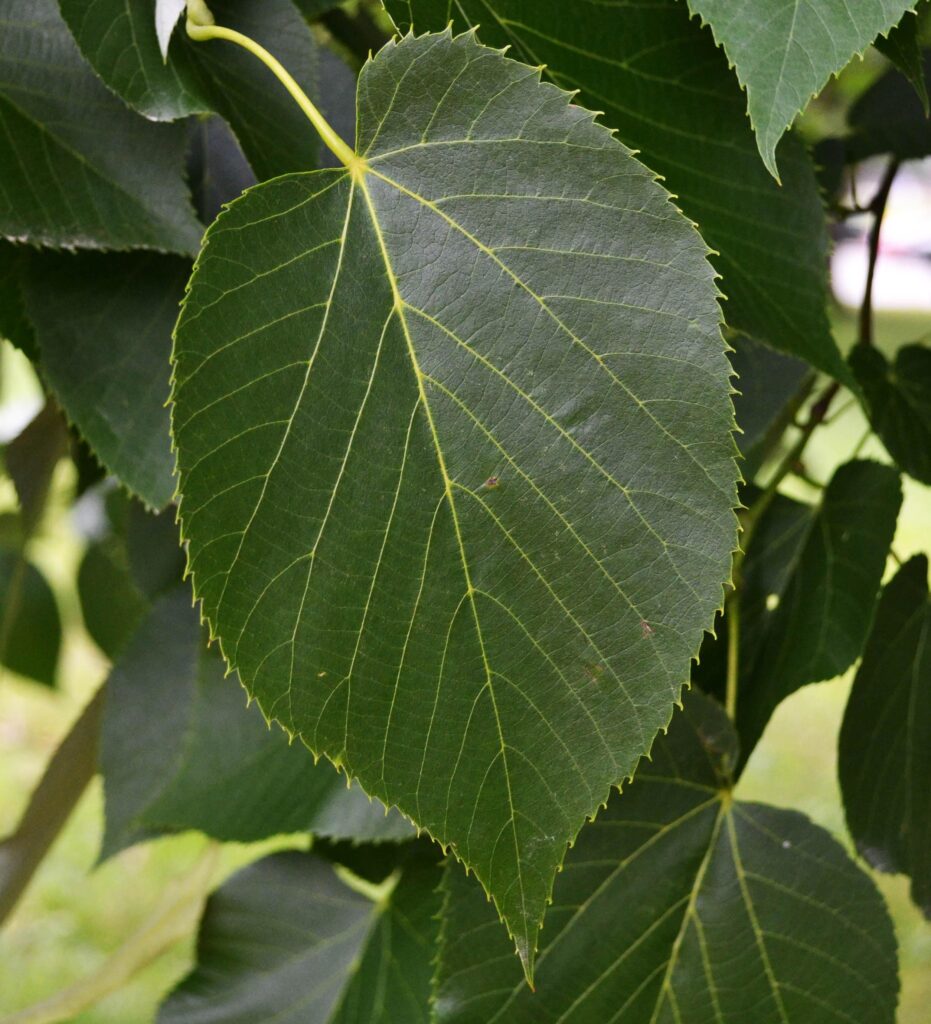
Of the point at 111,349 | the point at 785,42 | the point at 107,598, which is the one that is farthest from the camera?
the point at 107,598

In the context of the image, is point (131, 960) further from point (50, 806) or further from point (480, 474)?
point (480, 474)

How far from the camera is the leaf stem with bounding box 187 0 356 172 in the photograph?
1.15 ft

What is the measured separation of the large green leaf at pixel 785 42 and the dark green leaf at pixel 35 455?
483 mm

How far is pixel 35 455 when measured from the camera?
2.32ft

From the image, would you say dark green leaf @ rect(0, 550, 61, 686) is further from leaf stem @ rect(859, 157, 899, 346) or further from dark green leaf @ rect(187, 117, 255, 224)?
leaf stem @ rect(859, 157, 899, 346)

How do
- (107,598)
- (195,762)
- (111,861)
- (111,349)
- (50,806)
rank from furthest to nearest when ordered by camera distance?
1. (111,861)
2. (107,598)
3. (50,806)
4. (195,762)
5. (111,349)

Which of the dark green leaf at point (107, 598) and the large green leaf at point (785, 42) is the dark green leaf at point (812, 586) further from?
the dark green leaf at point (107, 598)

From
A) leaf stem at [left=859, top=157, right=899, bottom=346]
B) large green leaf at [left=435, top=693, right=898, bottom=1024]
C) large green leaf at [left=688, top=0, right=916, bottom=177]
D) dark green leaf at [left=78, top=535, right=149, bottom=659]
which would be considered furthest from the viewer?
dark green leaf at [left=78, top=535, right=149, bottom=659]

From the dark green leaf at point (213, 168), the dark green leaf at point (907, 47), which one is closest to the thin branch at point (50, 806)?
the dark green leaf at point (213, 168)

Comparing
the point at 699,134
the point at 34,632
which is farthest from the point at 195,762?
the point at 34,632

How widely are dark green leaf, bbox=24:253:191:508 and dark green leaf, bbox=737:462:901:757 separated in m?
0.28

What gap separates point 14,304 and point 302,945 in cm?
38

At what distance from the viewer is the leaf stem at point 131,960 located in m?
0.71

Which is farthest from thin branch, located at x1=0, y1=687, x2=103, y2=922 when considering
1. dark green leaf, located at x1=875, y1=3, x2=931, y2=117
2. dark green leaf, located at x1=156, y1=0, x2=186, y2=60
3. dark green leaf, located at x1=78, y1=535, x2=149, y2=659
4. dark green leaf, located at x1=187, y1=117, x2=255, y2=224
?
dark green leaf, located at x1=875, y1=3, x2=931, y2=117
